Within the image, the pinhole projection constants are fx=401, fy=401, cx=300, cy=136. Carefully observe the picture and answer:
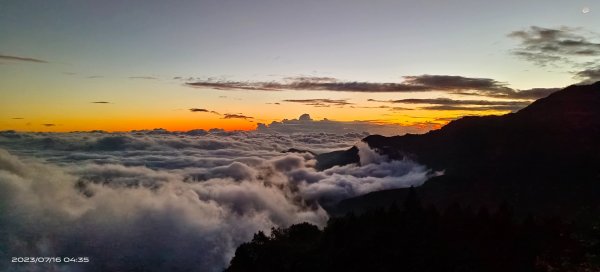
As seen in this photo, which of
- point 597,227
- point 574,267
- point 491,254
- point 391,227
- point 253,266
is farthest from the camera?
point 253,266

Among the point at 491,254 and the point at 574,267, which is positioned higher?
the point at 574,267

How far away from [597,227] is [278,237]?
65.9 metres

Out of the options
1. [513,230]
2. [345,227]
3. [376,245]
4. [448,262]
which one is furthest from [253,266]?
[513,230]

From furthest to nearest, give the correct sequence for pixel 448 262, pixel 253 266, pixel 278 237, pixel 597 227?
1. pixel 278 237
2. pixel 253 266
3. pixel 448 262
4. pixel 597 227

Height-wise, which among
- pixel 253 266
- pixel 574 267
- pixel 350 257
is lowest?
pixel 253 266

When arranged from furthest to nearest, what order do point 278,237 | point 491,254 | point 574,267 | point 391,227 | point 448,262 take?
point 278,237 < point 391,227 < point 491,254 < point 448,262 < point 574,267

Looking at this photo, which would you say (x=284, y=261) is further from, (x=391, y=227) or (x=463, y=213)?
(x=463, y=213)

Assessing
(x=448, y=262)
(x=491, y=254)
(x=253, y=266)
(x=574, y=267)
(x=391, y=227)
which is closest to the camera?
(x=574, y=267)

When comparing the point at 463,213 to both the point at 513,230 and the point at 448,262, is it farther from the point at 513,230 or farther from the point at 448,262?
the point at 448,262

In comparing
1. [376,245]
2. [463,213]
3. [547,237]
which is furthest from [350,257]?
[547,237]

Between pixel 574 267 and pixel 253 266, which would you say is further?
pixel 253 266

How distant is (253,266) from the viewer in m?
70.4

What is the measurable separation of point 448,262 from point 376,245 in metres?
10.5

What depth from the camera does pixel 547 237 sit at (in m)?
64.4
